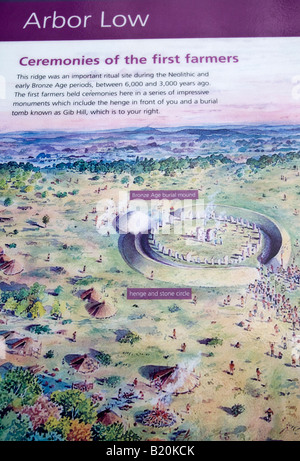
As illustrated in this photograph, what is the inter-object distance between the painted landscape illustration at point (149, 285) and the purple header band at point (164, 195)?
0.12 ft

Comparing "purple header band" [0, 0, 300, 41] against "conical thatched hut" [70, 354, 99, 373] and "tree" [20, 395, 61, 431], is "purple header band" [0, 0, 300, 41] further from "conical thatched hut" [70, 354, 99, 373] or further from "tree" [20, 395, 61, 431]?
"tree" [20, 395, 61, 431]

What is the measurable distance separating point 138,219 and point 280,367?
1.58m

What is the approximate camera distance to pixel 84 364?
3840mm

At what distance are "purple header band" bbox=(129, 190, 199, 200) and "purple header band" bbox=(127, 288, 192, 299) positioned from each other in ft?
2.44

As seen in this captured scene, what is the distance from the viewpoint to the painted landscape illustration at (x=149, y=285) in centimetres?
377

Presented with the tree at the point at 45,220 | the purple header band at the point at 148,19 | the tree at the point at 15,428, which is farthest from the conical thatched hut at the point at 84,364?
the purple header band at the point at 148,19

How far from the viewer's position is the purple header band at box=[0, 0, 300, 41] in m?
4.33

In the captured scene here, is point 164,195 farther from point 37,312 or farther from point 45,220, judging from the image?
point 37,312

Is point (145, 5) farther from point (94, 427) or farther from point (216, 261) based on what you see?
point (94, 427)

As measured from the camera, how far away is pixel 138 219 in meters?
4.16

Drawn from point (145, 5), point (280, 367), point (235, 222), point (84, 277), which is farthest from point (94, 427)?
point (145, 5)

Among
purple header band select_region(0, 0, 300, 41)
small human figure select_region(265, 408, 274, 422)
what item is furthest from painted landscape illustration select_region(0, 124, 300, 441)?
purple header band select_region(0, 0, 300, 41)

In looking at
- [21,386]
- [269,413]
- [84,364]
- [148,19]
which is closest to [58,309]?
[84,364]
